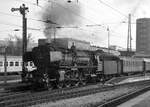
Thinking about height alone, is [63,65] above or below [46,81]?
above

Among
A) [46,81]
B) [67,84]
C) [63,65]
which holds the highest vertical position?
[63,65]

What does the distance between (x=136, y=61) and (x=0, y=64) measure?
18.9 metres

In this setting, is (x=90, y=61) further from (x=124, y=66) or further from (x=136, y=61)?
(x=136, y=61)

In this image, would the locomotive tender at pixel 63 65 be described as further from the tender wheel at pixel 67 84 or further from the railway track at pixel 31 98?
the railway track at pixel 31 98

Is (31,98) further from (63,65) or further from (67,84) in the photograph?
(67,84)

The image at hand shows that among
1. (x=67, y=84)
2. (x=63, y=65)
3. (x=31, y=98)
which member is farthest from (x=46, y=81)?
(x=31, y=98)

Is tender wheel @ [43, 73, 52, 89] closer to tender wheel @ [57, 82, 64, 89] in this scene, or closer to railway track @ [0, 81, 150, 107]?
tender wheel @ [57, 82, 64, 89]

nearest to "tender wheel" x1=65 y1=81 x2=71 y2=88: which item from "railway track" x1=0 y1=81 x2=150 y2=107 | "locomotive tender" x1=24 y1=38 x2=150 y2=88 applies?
"locomotive tender" x1=24 y1=38 x2=150 y2=88

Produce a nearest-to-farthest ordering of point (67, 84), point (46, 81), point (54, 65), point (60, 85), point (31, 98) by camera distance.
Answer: point (31, 98)
point (46, 81)
point (54, 65)
point (60, 85)
point (67, 84)

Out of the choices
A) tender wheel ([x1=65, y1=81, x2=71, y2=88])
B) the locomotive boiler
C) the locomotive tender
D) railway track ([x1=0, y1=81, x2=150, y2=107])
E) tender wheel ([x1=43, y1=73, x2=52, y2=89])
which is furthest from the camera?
tender wheel ([x1=65, y1=81, x2=71, y2=88])

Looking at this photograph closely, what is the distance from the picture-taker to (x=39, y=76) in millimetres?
19781

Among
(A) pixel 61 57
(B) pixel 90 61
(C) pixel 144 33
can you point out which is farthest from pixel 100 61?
(C) pixel 144 33

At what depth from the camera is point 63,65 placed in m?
20.8

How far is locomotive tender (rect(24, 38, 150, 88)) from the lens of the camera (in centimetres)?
2012
